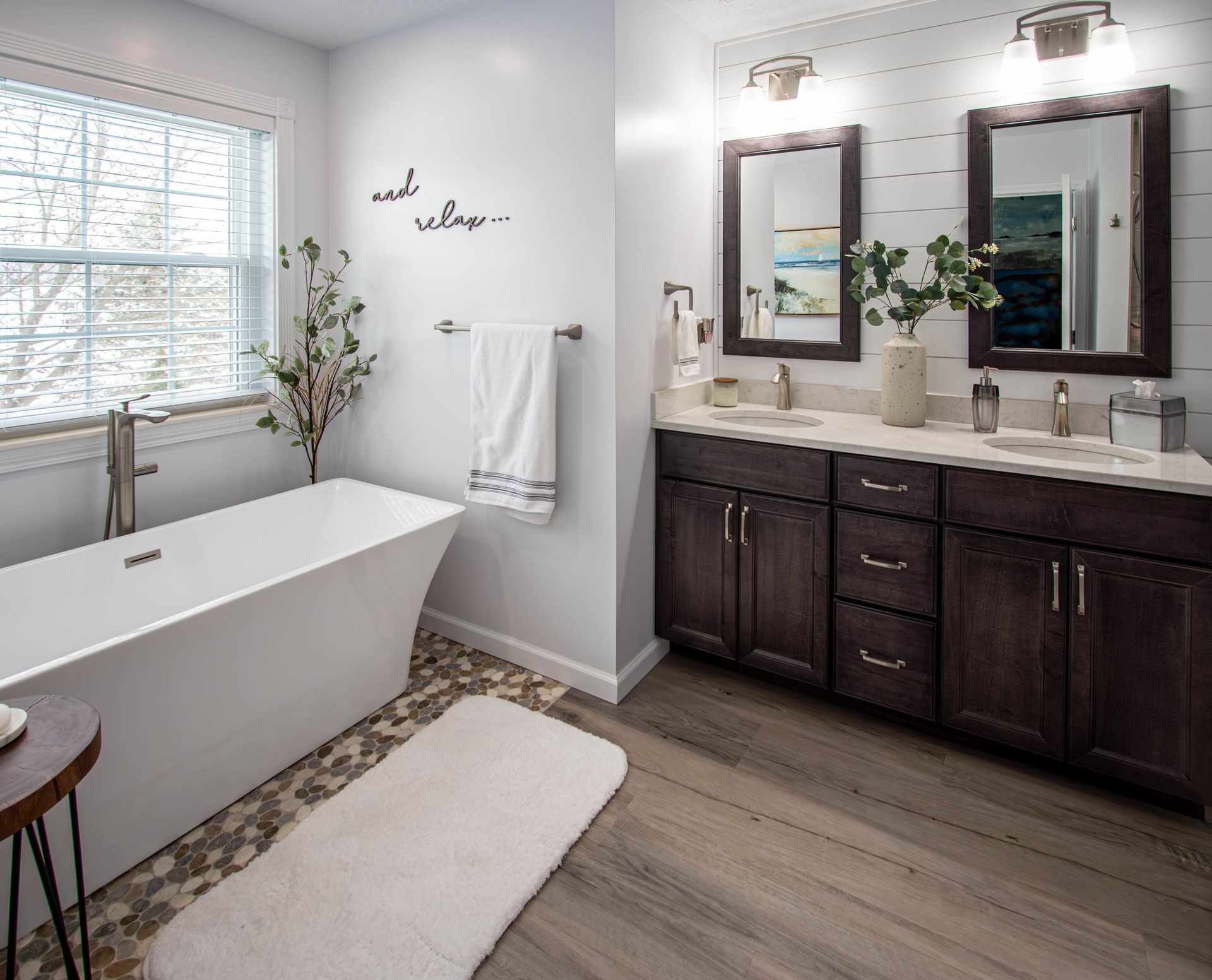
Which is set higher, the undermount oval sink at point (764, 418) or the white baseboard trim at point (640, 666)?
the undermount oval sink at point (764, 418)

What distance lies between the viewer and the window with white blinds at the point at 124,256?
233 cm

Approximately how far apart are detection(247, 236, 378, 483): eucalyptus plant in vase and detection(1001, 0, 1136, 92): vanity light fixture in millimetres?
2472

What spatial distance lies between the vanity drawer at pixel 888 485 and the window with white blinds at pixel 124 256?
2.39 meters

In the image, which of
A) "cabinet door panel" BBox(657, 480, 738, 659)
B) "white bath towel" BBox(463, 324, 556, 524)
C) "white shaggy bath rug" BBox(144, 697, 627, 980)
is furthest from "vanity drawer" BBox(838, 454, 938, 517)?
"white shaggy bath rug" BBox(144, 697, 627, 980)

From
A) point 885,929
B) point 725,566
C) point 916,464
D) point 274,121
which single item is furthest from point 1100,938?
point 274,121

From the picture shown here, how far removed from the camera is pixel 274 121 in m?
2.95

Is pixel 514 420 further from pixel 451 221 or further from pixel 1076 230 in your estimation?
pixel 1076 230

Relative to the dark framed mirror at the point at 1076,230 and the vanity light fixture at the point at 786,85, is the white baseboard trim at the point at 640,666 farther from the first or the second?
the vanity light fixture at the point at 786,85

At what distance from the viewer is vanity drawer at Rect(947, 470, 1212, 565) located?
6.00 ft

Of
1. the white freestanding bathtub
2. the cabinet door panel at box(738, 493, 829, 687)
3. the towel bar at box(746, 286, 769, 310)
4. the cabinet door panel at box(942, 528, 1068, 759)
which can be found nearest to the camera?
the white freestanding bathtub

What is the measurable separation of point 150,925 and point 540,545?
1.54 meters

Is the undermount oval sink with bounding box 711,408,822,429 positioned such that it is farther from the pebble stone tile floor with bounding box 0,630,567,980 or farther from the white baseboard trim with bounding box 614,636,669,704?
the pebble stone tile floor with bounding box 0,630,567,980

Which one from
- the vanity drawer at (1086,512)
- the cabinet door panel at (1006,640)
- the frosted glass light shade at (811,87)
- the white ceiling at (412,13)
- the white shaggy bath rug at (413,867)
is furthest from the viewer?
the frosted glass light shade at (811,87)

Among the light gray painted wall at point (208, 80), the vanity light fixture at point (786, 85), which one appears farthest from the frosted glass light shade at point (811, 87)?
the light gray painted wall at point (208, 80)
